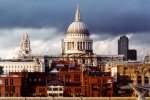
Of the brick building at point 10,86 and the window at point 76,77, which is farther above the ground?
the window at point 76,77

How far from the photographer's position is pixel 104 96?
381ft

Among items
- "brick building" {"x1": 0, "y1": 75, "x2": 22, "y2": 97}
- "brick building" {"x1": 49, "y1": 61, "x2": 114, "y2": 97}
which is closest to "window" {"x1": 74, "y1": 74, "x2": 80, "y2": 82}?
"brick building" {"x1": 49, "y1": 61, "x2": 114, "y2": 97}

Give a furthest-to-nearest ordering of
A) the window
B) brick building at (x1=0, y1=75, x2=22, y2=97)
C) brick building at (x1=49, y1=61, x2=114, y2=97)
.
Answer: the window
brick building at (x1=49, y1=61, x2=114, y2=97)
brick building at (x1=0, y1=75, x2=22, y2=97)

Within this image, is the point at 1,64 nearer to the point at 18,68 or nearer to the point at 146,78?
the point at 18,68

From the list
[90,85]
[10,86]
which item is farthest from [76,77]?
[10,86]

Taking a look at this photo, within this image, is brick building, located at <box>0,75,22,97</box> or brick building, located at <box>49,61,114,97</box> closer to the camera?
brick building, located at <box>0,75,22,97</box>

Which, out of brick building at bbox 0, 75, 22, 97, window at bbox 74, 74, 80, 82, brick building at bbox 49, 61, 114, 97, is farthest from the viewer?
window at bbox 74, 74, 80, 82

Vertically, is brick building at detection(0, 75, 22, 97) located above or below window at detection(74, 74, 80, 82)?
below

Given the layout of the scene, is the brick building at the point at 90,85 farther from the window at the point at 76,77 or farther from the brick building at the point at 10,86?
the brick building at the point at 10,86

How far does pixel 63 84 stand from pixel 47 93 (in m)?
3.14

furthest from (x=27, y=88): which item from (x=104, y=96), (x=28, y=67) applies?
(x=28, y=67)

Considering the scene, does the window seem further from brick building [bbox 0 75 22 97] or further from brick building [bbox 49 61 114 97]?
brick building [bbox 0 75 22 97]

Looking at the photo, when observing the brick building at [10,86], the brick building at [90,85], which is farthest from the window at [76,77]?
the brick building at [10,86]

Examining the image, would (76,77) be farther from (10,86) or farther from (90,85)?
(10,86)
